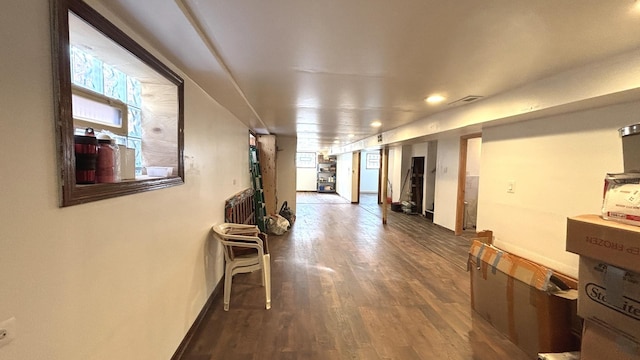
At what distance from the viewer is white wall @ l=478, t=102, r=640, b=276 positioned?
2203mm

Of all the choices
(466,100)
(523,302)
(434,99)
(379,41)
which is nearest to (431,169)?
(466,100)

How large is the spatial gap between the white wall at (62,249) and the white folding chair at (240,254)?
62 centimetres

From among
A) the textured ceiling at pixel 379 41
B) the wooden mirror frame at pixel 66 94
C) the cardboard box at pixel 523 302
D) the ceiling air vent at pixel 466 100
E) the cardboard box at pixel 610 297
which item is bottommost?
the cardboard box at pixel 523 302

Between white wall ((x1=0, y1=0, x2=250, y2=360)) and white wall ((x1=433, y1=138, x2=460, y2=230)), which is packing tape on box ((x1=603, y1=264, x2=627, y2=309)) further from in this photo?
white wall ((x1=433, y1=138, x2=460, y2=230))

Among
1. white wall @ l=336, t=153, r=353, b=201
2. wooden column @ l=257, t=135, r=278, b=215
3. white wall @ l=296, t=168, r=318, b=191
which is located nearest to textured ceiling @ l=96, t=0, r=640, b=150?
wooden column @ l=257, t=135, r=278, b=215

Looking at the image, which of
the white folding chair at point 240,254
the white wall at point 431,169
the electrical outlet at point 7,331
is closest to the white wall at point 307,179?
the white wall at point 431,169

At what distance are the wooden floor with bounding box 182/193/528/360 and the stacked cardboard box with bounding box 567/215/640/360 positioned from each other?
30.7 inches

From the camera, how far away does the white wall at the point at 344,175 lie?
1047cm

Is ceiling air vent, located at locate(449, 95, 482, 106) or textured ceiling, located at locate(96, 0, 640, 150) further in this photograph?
ceiling air vent, located at locate(449, 95, 482, 106)

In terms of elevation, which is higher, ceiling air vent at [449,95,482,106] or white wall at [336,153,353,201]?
ceiling air vent at [449,95,482,106]

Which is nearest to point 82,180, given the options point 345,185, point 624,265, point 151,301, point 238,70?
point 151,301

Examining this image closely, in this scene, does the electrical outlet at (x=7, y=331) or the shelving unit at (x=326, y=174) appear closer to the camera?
the electrical outlet at (x=7, y=331)

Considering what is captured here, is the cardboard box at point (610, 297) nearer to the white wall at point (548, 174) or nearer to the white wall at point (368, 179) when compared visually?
the white wall at point (548, 174)

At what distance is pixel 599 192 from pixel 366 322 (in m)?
A: 2.24
